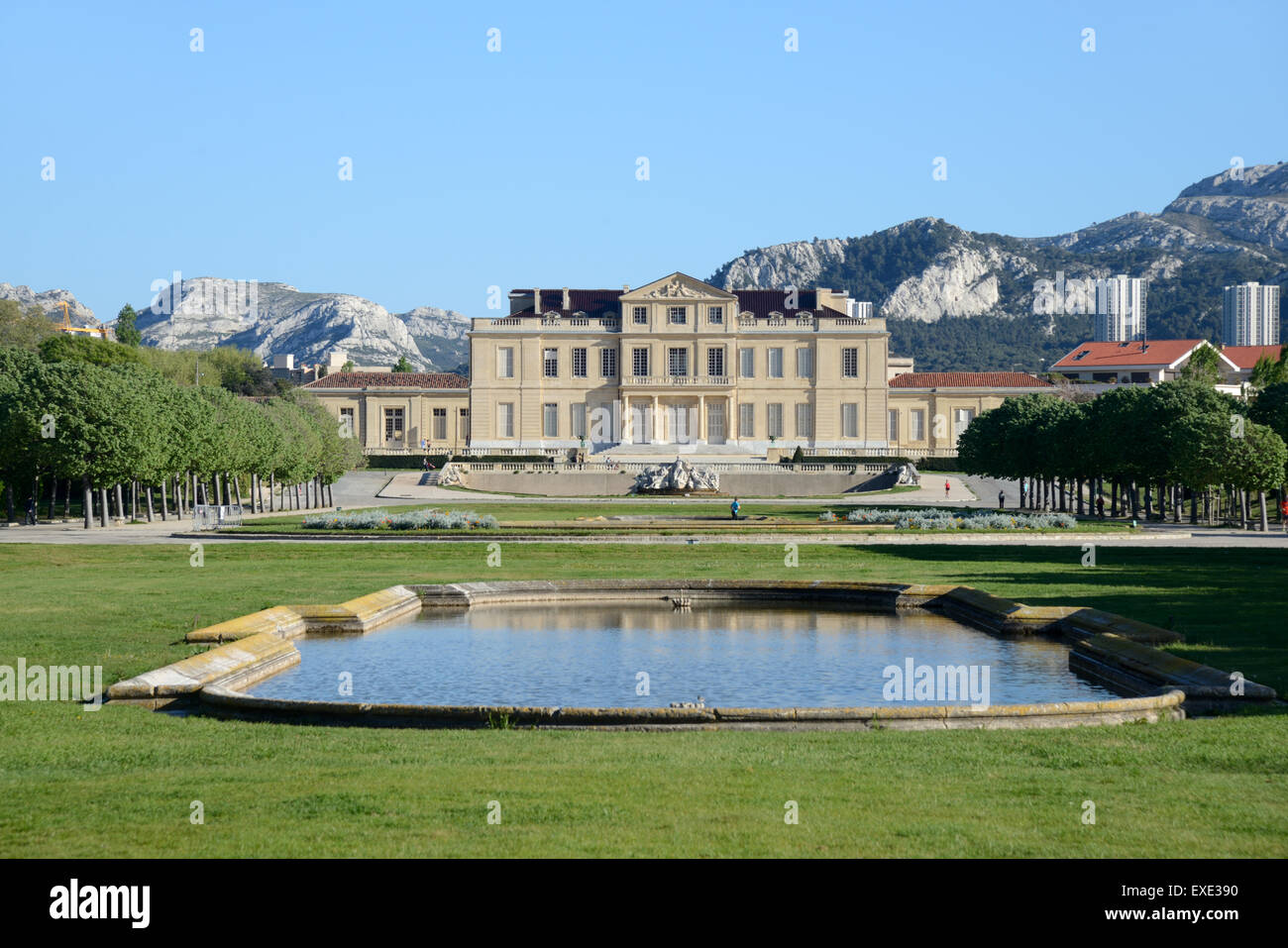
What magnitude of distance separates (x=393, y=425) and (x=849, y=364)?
111ft

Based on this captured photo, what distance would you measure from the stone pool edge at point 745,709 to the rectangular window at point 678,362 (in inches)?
2798

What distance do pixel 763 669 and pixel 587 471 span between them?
54.3m

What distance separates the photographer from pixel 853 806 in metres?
7.92

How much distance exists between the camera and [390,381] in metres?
96.9

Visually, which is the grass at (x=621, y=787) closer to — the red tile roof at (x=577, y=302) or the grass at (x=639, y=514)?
the grass at (x=639, y=514)

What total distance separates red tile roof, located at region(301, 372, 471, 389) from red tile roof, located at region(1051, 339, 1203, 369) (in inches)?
2374

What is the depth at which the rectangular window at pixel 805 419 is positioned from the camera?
92.1 m

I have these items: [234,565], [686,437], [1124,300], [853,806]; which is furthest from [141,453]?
[1124,300]

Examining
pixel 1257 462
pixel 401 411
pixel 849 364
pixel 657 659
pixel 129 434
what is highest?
pixel 849 364

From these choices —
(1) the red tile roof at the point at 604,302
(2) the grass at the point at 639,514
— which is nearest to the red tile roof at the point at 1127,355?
(1) the red tile roof at the point at 604,302

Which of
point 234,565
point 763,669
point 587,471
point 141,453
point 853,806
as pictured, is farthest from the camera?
point 587,471

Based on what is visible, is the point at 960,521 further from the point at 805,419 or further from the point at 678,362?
the point at 678,362

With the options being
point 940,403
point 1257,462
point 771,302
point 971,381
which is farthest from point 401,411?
point 1257,462
